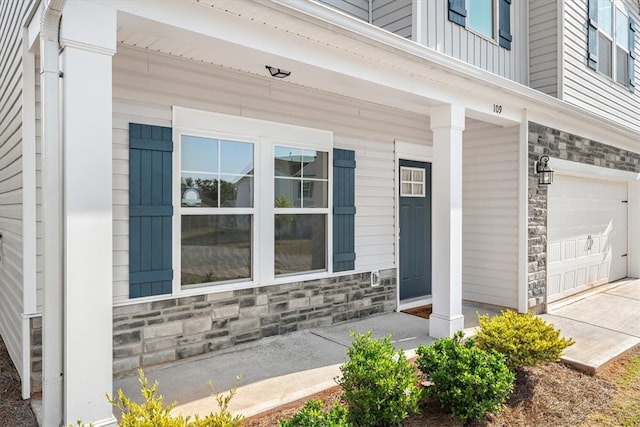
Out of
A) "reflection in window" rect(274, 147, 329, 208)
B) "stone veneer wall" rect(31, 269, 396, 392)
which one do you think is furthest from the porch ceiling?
"stone veneer wall" rect(31, 269, 396, 392)

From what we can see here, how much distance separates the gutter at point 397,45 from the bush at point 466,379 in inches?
98.5

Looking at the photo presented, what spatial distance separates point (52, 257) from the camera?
241 cm

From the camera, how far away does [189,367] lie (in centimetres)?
366

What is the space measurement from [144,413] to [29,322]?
1.87 meters

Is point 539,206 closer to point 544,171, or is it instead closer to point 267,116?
point 544,171

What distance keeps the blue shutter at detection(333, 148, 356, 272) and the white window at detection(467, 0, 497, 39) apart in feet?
7.92

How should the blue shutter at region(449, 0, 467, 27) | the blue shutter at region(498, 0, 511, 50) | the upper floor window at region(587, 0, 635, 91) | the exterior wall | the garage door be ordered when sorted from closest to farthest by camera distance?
1. the exterior wall
2. the blue shutter at region(449, 0, 467, 27)
3. the blue shutter at region(498, 0, 511, 50)
4. the garage door
5. the upper floor window at region(587, 0, 635, 91)

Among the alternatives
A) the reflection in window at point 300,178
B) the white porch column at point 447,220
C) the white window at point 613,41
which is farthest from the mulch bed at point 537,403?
the white window at point 613,41

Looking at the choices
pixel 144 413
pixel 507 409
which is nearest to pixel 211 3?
pixel 144 413

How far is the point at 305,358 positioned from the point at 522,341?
73.8 inches

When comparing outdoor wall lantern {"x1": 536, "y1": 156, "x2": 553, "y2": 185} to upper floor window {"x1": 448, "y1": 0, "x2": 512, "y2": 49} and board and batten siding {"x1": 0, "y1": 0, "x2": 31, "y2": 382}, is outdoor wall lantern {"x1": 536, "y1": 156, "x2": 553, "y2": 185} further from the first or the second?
board and batten siding {"x1": 0, "y1": 0, "x2": 31, "y2": 382}

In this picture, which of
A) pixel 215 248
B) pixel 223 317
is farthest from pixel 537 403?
pixel 215 248

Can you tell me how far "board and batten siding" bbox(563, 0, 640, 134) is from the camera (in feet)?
20.6

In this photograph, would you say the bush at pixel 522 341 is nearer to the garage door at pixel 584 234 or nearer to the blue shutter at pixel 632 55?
the garage door at pixel 584 234
